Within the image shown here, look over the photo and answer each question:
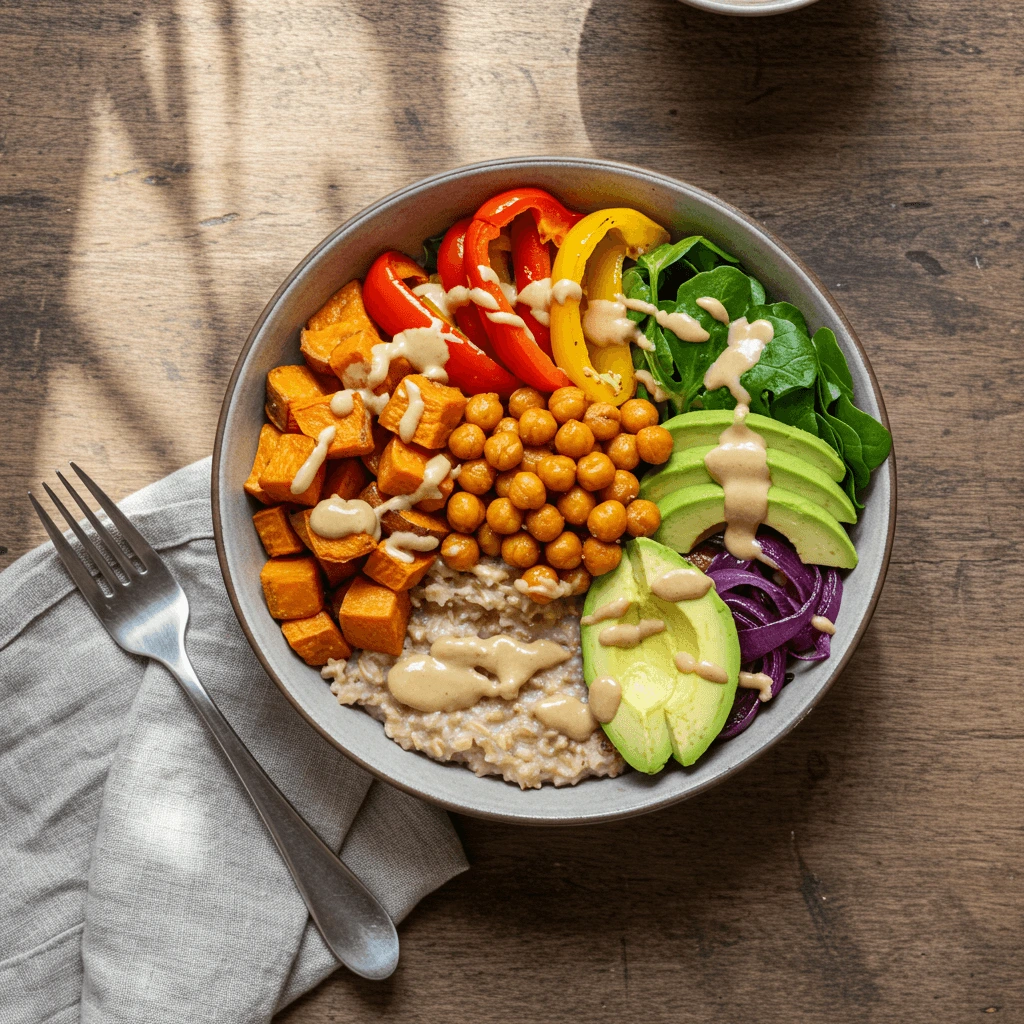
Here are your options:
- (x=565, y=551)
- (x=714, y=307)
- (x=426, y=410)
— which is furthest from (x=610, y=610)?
(x=714, y=307)

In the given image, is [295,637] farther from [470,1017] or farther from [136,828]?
[470,1017]

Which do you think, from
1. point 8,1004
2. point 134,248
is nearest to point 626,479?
point 134,248

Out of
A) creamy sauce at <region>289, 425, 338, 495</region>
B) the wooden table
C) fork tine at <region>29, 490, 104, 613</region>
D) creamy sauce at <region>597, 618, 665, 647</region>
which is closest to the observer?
creamy sauce at <region>289, 425, 338, 495</region>

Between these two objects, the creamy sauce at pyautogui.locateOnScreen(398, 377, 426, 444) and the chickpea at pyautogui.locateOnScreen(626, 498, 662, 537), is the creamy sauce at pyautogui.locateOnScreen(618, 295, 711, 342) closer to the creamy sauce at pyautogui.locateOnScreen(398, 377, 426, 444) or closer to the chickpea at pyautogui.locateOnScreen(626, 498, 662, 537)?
the chickpea at pyautogui.locateOnScreen(626, 498, 662, 537)

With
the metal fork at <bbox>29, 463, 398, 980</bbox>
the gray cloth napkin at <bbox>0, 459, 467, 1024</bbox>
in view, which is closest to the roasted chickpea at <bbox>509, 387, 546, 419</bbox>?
the gray cloth napkin at <bbox>0, 459, 467, 1024</bbox>

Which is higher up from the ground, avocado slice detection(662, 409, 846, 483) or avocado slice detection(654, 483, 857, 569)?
avocado slice detection(662, 409, 846, 483)

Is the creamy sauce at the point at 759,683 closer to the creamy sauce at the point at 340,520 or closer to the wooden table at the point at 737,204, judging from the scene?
the wooden table at the point at 737,204

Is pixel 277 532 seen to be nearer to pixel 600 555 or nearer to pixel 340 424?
pixel 340 424
